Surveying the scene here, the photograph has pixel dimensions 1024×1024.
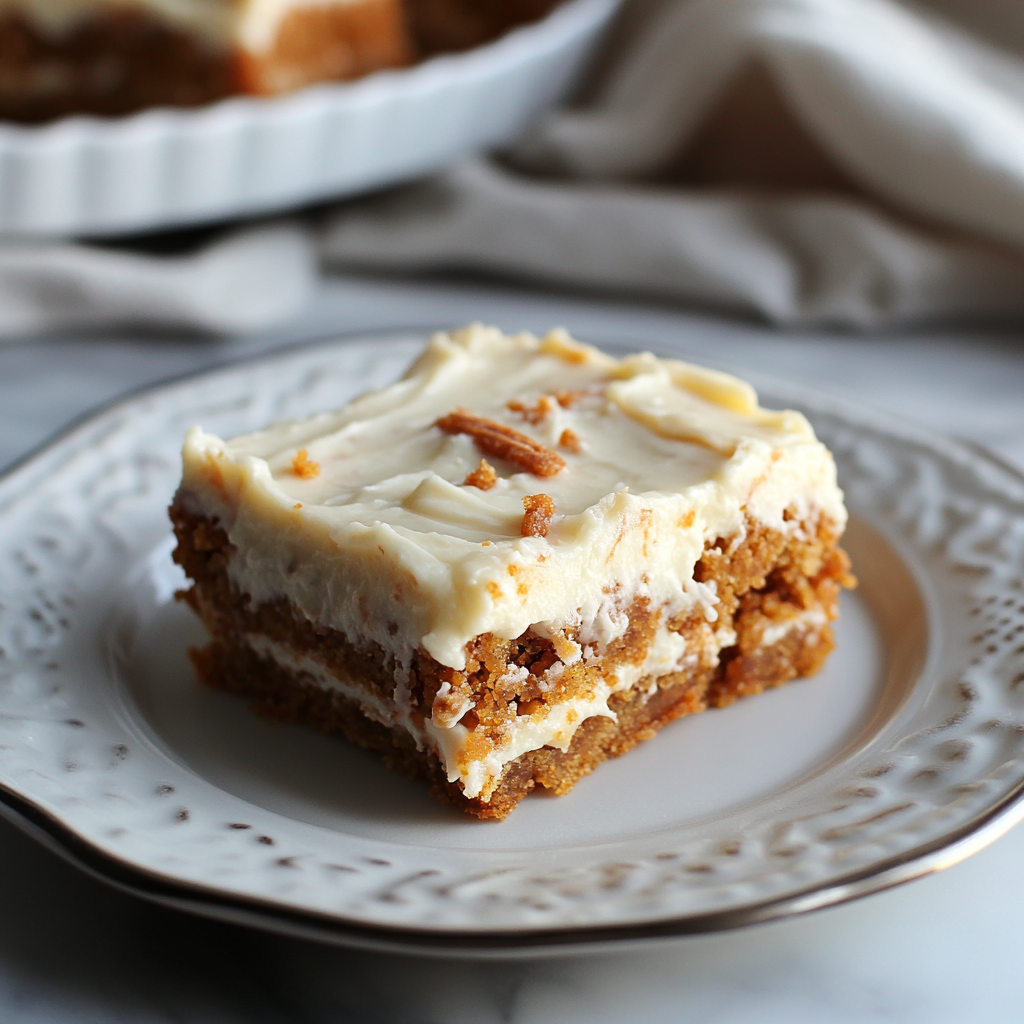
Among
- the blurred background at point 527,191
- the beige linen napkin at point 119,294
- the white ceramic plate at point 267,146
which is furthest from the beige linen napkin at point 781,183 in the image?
the beige linen napkin at point 119,294

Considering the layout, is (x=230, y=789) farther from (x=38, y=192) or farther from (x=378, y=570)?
(x=38, y=192)

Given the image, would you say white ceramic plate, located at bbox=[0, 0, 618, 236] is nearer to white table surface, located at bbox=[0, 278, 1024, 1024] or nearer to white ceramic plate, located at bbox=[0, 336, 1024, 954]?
white ceramic plate, located at bbox=[0, 336, 1024, 954]

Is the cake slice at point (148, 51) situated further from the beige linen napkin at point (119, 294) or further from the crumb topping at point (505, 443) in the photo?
the crumb topping at point (505, 443)

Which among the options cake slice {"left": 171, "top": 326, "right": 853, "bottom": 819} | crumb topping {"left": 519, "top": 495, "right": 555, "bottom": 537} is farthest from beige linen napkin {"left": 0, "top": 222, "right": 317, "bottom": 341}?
crumb topping {"left": 519, "top": 495, "right": 555, "bottom": 537}

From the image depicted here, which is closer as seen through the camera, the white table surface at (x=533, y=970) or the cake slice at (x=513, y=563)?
the white table surface at (x=533, y=970)

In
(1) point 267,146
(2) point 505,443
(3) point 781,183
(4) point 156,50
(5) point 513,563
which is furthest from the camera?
(3) point 781,183

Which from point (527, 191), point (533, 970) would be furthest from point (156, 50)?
point (533, 970)

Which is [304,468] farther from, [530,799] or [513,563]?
[530,799]
